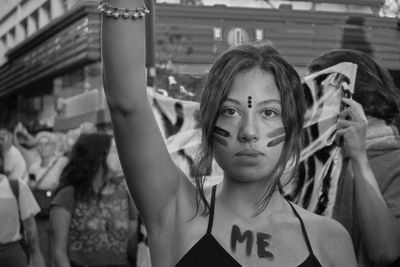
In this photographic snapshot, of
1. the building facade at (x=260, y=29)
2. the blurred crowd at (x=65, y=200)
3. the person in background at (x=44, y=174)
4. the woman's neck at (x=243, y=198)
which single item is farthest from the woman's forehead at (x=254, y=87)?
the person in background at (x=44, y=174)

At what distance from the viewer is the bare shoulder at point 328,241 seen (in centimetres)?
171

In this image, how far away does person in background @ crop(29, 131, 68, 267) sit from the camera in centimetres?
471

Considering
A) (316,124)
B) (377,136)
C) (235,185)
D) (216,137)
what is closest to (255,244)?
(235,185)

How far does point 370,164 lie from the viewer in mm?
2387

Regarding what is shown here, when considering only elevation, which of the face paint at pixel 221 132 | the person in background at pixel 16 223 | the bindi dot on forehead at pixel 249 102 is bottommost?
the person in background at pixel 16 223

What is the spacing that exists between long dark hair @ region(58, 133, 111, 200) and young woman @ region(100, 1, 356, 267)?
2.29 metres

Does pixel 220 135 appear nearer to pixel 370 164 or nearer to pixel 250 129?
pixel 250 129

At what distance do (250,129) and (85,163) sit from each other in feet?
8.35

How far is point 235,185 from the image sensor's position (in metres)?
1.73

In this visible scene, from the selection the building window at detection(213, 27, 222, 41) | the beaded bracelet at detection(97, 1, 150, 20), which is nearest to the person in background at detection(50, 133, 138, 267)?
the building window at detection(213, 27, 222, 41)

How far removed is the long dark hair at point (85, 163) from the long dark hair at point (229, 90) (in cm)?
229

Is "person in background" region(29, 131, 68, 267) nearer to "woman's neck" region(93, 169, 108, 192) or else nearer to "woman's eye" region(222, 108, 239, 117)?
"woman's neck" region(93, 169, 108, 192)

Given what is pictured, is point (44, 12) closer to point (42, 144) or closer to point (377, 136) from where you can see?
point (42, 144)

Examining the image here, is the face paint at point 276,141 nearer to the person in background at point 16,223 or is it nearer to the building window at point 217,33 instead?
the building window at point 217,33
